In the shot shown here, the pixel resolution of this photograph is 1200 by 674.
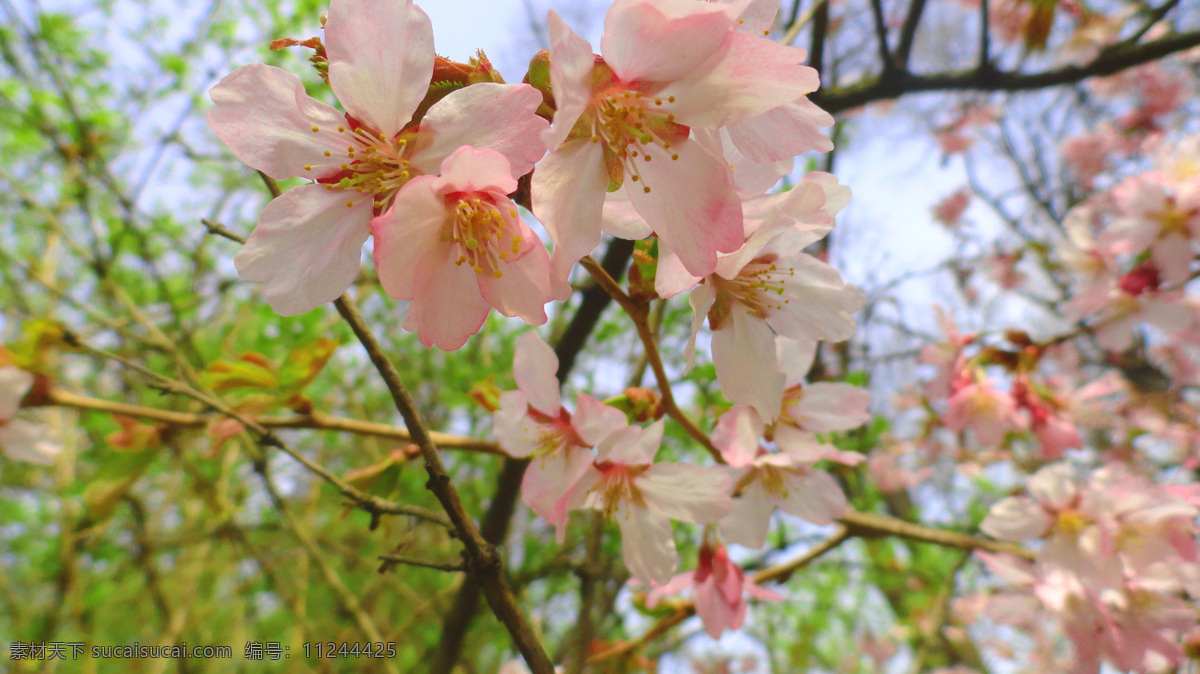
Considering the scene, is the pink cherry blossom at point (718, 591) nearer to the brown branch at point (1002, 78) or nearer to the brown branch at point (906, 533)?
the brown branch at point (906, 533)

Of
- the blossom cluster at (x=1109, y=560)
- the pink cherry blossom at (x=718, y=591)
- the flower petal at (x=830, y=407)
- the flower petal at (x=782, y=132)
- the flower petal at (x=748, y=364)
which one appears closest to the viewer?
the flower petal at (x=782, y=132)

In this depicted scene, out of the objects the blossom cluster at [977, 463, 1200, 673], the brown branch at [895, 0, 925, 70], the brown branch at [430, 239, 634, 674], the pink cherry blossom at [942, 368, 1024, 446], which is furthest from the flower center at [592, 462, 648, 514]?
the brown branch at [895, 0, 925, 70]

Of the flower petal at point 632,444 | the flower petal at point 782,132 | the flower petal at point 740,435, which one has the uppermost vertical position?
the flower petal at point 782,132

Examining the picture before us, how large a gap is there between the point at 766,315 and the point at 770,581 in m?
0.85

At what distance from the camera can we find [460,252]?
543 millimetres

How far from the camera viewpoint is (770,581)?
134 cm

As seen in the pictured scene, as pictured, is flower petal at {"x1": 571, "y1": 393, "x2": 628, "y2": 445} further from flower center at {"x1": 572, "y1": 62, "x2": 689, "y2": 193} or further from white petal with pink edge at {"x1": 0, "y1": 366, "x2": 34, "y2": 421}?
white petal with pink edge at {"x1": 0, "y1": 366, "x2": 34, "y2": 421}

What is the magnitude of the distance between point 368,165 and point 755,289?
1.41 ft

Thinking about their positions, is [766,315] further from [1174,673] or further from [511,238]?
[1174,673]

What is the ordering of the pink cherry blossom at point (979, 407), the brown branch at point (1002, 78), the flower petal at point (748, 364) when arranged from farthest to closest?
the brown branch at point (1002, 78) < the pink cherry blossom at point (979, 407) < the flower petal at point (748, 364)

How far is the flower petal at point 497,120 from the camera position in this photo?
0.48 meters

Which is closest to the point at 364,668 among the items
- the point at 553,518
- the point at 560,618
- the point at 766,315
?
the point at 560,618

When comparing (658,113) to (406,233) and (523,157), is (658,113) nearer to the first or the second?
(523,157)

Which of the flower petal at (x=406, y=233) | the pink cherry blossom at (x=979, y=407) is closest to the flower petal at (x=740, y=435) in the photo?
the flower petal at (x=406, y=233)
